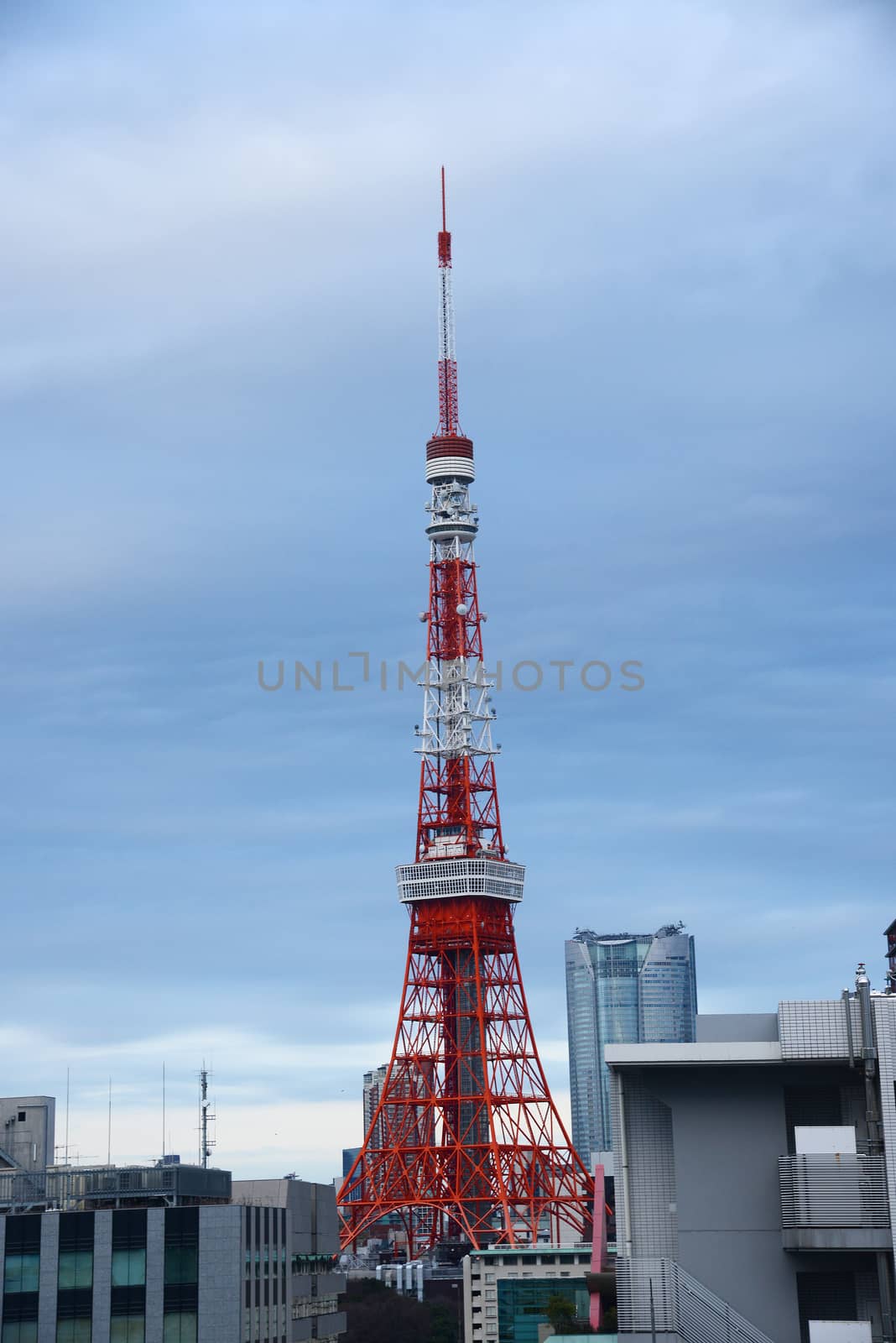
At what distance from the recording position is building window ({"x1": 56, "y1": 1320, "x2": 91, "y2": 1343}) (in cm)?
8531

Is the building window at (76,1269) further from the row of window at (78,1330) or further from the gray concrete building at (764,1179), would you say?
the gray concrete building at (764,1179)

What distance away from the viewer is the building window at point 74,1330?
8531 centimetres

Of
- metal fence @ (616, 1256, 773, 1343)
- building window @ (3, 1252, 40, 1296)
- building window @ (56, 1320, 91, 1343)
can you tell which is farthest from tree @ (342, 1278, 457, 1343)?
metal fence @ (616, 1256, 773, 1343)

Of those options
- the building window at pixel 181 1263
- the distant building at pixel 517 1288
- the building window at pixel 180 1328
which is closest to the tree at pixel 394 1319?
the distant building at pixel 517 1288

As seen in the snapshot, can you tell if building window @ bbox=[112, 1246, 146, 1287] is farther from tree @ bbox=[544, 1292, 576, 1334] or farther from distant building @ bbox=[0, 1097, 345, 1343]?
tree @ bbox=[544, 1292, 576, 1334]

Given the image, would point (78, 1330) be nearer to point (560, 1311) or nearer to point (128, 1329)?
point (128, 1329)

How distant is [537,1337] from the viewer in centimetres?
13575

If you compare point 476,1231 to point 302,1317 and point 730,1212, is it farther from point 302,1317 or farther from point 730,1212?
point 730,1212

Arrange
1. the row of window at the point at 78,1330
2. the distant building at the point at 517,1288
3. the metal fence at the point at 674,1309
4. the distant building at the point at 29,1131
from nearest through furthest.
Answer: the metal fence at the point at 674,1309
the row of window at the point at 78,1330
the distant building at the point at 29,1131
the distant building at the point at 517,1288

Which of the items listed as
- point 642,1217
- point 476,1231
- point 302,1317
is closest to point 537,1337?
point 476,1231

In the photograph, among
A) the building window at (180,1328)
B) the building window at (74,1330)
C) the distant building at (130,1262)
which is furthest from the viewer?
the building window at (180,1328)

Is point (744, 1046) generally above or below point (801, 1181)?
above

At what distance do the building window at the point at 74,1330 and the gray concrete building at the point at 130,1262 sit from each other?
0.04m

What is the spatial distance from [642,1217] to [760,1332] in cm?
278
